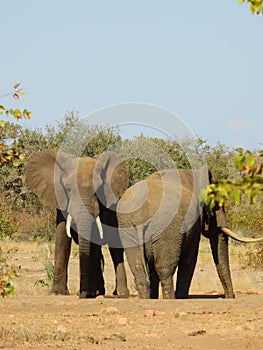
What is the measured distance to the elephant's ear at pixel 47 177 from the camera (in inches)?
651

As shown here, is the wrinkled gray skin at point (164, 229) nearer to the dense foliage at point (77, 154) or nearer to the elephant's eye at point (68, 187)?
the elephant's eye at point (68, 187)

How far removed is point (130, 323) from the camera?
11.5 metres

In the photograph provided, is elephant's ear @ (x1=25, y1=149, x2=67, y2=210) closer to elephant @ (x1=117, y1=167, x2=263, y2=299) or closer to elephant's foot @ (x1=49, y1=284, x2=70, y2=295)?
elephant's foot @ (x1=49, y1=284, x2=70, y2=295)

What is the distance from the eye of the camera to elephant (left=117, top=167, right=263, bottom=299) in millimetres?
14062

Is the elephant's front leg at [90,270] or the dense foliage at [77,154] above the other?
the dense foliage at [77,154]

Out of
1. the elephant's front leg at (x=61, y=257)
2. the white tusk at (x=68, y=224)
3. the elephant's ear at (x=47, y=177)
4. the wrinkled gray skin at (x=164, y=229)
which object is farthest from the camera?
the elephant's ear at (x=47, y=177)

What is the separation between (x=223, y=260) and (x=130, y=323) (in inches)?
151

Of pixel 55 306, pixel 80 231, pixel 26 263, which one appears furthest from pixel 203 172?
pixel 26 263

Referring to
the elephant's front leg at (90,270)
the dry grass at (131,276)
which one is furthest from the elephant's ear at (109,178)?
the dry grass at (131,276)

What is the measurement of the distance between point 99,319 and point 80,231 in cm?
328

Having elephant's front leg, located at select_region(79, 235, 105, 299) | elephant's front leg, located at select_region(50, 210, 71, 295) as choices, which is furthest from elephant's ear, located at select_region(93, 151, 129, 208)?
elephant's front leg, located at select_region(50, 210, 71, 295)

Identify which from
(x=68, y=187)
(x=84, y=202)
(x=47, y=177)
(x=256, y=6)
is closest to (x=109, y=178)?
(x=68, y=187)

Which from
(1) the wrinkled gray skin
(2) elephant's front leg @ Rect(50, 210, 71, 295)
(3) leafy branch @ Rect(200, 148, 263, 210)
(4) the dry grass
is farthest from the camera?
(4) the dry grass

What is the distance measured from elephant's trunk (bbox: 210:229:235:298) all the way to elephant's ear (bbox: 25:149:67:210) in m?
2.96
